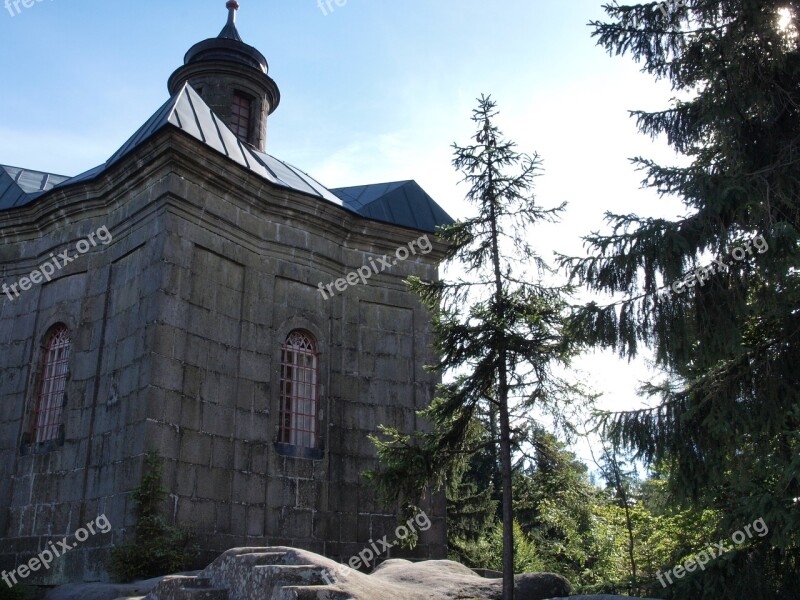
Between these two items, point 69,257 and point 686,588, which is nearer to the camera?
point 686,588

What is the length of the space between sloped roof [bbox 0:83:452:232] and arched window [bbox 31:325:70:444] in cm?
279

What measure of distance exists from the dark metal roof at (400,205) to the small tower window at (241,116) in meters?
3.20

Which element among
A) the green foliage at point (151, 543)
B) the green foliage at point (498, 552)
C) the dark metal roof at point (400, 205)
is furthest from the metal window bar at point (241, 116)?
the green foliage at point (498, 552)

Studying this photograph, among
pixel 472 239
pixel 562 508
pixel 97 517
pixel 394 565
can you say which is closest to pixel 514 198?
pixel 472 239

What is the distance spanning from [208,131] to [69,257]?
3340 millimetres

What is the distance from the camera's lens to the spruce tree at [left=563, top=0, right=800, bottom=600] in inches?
308

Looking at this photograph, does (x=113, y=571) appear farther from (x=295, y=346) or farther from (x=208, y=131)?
(x=208, y=131)

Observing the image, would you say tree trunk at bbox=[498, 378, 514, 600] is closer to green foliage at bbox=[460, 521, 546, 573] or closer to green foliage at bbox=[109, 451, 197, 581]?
green foliage at bbox=[109, 451, 197, 581]

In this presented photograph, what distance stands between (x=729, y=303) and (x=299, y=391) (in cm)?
776

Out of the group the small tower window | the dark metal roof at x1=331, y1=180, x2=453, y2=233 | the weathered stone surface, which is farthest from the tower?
the weathered stone surface

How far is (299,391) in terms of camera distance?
44.1 ft

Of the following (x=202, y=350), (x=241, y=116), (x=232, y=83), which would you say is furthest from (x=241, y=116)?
(x=202, y=350)

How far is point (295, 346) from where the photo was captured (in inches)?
538

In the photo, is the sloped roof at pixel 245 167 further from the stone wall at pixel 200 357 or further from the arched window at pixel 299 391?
the arched window at pixel 299 391
